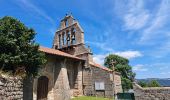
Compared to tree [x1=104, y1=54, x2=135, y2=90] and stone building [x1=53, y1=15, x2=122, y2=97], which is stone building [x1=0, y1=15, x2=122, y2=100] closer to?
stone building [x1=53, y1=15, x2=122, y2=97]

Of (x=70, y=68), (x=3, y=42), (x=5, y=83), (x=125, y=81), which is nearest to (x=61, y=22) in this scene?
(x=70, y=68)

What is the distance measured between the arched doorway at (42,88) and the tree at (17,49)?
Result: 5.72 m

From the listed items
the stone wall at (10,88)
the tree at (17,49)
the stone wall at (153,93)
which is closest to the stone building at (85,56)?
the stone wall at (153,93)

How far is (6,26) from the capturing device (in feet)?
40.5

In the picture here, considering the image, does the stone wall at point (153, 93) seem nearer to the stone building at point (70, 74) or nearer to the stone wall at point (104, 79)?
the stone building at point (70, 74)

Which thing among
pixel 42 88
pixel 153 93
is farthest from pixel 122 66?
pixel 153 93

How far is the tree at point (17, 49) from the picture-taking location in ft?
36.9

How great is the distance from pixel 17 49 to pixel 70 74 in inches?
432

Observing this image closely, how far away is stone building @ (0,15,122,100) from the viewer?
1871 centimetres

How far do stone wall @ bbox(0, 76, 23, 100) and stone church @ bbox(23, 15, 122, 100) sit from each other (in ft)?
12.1

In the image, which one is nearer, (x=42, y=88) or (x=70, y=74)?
(x=42, y=88)

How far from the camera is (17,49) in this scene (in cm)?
1187

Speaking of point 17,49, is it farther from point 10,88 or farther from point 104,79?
point 104,79

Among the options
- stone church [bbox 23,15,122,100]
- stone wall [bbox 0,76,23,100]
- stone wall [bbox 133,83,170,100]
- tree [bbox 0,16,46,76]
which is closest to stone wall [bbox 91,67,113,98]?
stone church [bbox 23,15,122,100]
